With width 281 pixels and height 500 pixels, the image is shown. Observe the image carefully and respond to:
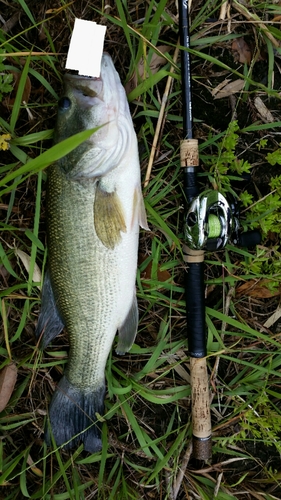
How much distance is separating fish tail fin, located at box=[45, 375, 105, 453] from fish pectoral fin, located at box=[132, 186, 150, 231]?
3.08 ft

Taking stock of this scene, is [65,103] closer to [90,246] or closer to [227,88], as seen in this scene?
[90,246]

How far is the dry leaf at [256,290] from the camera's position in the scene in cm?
238

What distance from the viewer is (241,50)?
236 cm

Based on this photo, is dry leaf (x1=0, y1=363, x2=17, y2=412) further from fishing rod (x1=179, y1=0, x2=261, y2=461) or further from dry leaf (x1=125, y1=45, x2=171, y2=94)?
dry leaf (x1=125, y1=45, x2=171, y2=94)

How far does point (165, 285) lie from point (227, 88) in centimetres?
121

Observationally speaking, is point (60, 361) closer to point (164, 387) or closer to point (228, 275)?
point (164, 387)

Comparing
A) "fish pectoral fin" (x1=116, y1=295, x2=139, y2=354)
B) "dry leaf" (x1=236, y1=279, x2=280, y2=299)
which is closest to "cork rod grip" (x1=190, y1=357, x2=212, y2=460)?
"fish pectoral fin" (x1=116, y1=295, x2=139, y2=354)

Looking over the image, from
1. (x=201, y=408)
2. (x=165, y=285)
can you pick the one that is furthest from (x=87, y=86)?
(x=201, y=408)

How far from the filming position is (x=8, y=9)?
7.78 feet

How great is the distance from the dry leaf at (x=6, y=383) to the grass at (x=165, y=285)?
5 centimetres

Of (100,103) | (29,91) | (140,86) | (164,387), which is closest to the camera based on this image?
(100,103)

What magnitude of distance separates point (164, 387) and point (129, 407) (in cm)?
25

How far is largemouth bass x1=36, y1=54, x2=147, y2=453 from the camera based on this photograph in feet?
6.49

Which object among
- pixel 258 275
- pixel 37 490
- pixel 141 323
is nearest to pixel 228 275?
pixel 258 275
